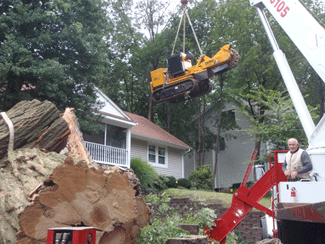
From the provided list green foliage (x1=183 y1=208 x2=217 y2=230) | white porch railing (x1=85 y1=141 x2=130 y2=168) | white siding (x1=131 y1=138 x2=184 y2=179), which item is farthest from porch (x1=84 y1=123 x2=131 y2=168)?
green foliage (x1=183 y1=208 x2=217 y2=230)

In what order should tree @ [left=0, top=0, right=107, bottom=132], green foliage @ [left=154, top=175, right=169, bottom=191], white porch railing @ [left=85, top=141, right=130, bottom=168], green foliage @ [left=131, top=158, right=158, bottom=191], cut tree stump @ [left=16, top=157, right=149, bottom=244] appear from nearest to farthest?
cut tree stump @ [left=16, top=157, right=149, bottom=244] → tree @ [left=0, top=0, right=107, bottom=132] → white porch railing @ [left=85, top=141, right=130, bottom=168] → green foliage @ [left=131, top=158, right=158, bottom=191] → green foliage @ [left=154, top=175, right=169, bottom=191]

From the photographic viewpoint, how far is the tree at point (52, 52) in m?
11.4

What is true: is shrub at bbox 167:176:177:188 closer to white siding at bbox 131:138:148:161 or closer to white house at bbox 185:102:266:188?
white siding at bbox 131:138:148:161

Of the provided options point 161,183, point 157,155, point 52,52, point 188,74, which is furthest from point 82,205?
point 157,155

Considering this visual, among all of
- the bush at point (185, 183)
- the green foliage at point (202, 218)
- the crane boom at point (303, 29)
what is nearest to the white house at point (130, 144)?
the bush at point (185, 183)

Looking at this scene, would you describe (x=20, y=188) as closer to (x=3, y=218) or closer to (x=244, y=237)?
(x=3, y=218)

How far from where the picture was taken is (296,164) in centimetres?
495

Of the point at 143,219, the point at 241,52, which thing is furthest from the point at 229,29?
the point at 143,219

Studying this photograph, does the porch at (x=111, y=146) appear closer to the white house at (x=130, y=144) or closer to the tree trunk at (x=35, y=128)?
the white house at (x=130, y=144)

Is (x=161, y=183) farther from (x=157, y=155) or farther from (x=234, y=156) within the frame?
(x=234, y=156)

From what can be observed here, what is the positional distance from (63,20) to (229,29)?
13872 millimetres

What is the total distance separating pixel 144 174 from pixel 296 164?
45.4 feet

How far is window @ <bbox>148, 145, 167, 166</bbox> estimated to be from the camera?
2305 cm

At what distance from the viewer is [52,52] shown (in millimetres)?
12961
